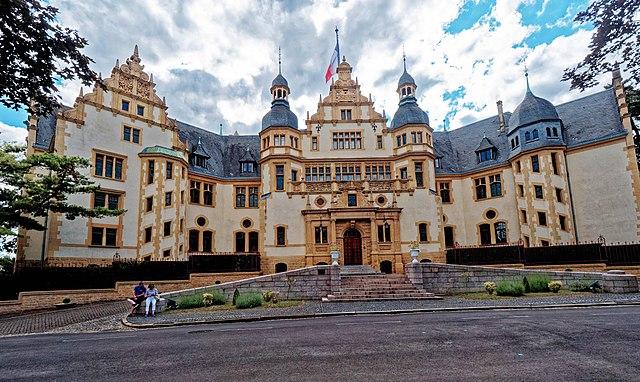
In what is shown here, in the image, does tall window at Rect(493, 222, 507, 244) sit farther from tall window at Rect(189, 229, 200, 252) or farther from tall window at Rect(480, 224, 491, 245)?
tall window at Rect(189, 229, 200, 252)

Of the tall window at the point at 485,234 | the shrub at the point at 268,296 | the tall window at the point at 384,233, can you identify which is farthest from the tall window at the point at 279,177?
the tall window at the point at 485,234

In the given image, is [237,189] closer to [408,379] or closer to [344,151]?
[344,151]

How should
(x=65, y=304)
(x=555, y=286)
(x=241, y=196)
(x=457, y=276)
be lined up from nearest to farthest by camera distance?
(x=555, y=286), (x=65, y=304), (x=457, y=276), (x=241, y=196)

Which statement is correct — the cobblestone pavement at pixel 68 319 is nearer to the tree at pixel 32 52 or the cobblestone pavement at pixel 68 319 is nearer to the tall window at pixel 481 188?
the tree at pixel 32 52

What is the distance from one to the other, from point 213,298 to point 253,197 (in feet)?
58.0

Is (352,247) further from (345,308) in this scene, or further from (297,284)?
(345,308)

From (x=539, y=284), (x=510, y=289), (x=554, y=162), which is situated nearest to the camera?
(x=510, y=289)

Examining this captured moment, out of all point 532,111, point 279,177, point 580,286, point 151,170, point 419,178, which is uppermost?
point 532,111

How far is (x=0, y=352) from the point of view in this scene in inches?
394

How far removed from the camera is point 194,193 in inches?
1357

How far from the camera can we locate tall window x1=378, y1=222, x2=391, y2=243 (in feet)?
107

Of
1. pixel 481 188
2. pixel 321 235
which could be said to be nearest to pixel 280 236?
pixel 321 235

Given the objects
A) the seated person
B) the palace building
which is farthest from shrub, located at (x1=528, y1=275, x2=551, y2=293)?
the seated person

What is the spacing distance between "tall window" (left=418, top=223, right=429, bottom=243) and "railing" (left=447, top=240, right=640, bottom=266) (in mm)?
3399
